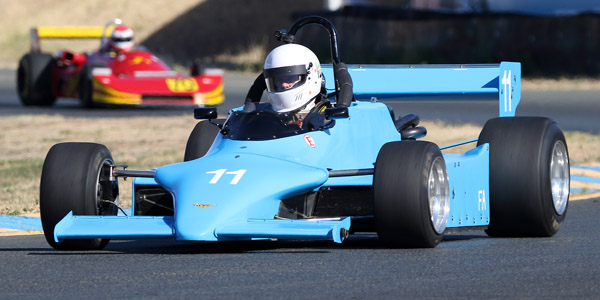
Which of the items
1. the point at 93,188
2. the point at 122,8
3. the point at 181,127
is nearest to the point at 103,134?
the point at 181,127

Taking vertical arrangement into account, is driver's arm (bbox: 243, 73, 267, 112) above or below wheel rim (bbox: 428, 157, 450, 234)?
above

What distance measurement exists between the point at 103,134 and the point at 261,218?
1195 cm

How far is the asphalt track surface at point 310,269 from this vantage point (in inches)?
258

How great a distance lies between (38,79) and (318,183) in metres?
18.5

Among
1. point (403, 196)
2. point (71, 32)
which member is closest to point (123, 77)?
point (71, 32)

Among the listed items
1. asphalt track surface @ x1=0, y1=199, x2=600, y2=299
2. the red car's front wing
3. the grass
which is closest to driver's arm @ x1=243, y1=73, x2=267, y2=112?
asphalt track surface @ x1=0, y1=199, x2=600, y2=299

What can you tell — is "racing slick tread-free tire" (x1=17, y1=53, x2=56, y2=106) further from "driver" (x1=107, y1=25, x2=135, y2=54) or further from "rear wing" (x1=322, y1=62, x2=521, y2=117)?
"rear wing" (x1=322, y1=62, x2=521, y2=117)

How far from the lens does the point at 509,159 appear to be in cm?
895

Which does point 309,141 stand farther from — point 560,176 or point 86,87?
point 86,87

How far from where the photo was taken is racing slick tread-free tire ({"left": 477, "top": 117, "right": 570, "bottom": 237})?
8.87 meters

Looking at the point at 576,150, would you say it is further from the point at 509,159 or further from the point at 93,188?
the point at 93,188

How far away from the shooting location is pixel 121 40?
2444 centimetres

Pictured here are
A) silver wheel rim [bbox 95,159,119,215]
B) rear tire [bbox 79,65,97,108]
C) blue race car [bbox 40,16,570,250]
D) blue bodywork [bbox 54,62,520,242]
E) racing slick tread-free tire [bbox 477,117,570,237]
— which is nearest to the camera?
blue bodywork [bbox 54,62,520,242]

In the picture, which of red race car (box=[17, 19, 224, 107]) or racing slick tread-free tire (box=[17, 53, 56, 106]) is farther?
racing slick tread-free tire (box=[17, 53, 56, 106])
